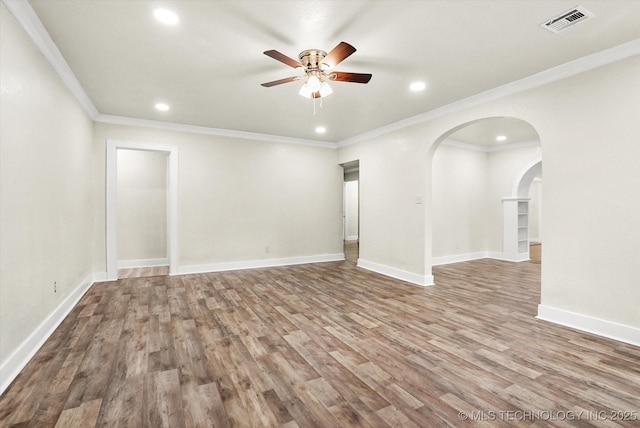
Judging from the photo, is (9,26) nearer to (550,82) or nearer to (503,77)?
(503,77)

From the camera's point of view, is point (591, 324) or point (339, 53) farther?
point (591, 324)

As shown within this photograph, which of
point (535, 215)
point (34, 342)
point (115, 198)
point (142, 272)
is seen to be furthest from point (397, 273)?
point (535, 215)

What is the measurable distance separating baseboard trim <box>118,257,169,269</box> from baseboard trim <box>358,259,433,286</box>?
4.17m

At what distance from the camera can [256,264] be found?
5918 millimetres

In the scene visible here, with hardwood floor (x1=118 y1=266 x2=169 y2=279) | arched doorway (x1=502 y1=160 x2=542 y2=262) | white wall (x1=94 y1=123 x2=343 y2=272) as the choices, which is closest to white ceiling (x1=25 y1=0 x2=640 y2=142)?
white wall (x1=94 y1=123 x2=343 y2=272)

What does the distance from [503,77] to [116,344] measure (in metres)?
4.68

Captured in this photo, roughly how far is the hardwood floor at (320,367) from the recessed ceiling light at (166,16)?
2636mm

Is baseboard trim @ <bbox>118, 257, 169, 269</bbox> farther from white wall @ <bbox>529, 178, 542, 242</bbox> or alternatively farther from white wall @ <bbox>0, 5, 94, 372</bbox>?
white wall @ <bbox>529, 178, 542, 242</bbox>

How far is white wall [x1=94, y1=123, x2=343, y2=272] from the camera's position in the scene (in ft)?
17.3

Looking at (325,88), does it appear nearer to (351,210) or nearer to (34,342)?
(34,342)

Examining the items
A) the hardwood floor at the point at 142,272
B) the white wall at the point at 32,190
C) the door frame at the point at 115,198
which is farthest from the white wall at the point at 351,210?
the white wall at the point at 32,190

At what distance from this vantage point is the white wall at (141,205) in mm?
5984

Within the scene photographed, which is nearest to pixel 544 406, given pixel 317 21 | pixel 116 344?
pixel 317 21

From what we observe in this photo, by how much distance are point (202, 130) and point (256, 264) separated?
2715 mm
